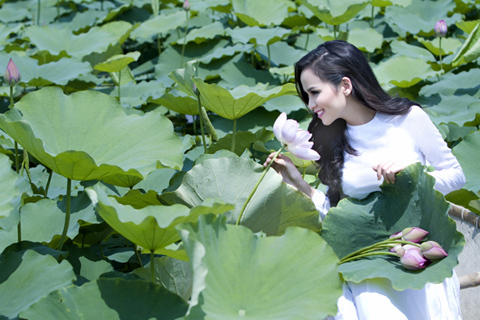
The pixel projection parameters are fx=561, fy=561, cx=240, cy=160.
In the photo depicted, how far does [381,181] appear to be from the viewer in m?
1.50

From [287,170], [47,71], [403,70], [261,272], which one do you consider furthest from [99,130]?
[403,70]

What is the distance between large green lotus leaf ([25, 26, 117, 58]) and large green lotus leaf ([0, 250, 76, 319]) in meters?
2.03

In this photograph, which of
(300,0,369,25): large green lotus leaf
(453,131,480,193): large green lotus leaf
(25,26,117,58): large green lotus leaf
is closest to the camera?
(453,131,480,193): large green lotus leaf

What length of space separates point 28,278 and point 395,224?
0.87 meters

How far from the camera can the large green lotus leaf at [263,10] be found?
125 inches

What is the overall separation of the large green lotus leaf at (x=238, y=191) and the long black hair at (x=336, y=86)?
32 centimetres

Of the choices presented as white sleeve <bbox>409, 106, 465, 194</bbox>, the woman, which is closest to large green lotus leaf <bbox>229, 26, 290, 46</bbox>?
the woman

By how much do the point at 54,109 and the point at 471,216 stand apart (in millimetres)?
1220

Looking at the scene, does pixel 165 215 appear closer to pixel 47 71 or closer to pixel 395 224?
pixel 395 224

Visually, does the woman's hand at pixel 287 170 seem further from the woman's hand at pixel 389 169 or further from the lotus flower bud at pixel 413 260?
the lotus flower bud at pixel 413 260

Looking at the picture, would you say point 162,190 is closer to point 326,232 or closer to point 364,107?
point 326,232

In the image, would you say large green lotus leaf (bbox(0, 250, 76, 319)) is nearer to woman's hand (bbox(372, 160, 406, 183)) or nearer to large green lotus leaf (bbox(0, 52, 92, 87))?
woman's hand (bbox(372, 160, 406, 183))

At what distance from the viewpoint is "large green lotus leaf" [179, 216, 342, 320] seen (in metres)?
1.00

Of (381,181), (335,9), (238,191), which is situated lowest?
(335,9)
